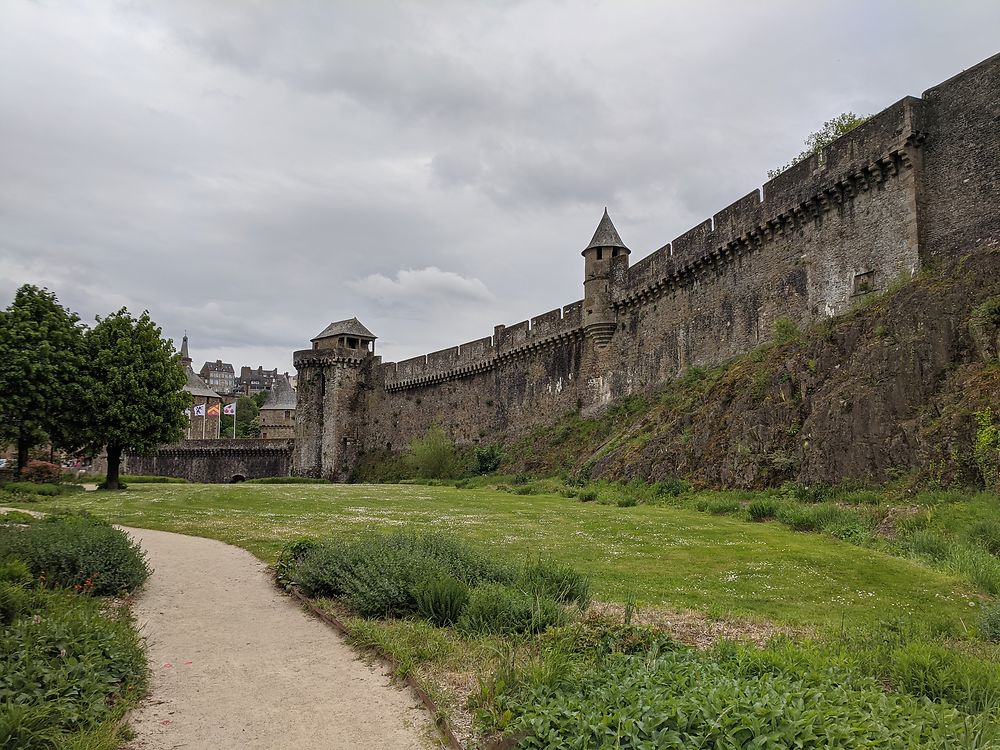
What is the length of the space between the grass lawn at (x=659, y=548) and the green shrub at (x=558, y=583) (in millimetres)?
464

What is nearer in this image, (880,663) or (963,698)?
(963,698)

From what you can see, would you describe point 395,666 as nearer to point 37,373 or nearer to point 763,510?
point 763,510

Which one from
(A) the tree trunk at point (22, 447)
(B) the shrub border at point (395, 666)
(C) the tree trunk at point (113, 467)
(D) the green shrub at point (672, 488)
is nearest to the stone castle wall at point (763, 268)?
(D) the green shrub at point (672, 488)

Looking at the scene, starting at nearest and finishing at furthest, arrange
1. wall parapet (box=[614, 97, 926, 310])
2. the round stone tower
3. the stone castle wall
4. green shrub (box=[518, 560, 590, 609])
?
1. green shrub (box=[518, 560, 590, 609])
2. the stone castle wall
3. wall parapet (box=[614, 97, 926, 310])
4. the round stone tower

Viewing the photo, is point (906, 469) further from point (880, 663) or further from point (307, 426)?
point (307, 426)

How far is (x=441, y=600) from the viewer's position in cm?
828

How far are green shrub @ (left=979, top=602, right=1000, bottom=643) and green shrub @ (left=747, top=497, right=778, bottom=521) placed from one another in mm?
7539

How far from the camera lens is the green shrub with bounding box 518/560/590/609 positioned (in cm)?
852

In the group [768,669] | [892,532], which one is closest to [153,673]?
[768,669]

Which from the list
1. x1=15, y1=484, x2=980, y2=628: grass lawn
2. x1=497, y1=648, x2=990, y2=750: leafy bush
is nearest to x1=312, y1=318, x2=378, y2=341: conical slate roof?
x1=15, y1=484, x2=980, y2=628: grass lawn

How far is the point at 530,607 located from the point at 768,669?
270 cm

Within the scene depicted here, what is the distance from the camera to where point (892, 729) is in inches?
177

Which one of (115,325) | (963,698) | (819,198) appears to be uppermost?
(819,198)

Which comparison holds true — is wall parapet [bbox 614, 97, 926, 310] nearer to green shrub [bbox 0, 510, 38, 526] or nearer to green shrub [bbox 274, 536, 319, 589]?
green shrub [bbox 274, 536, 319, 589]
